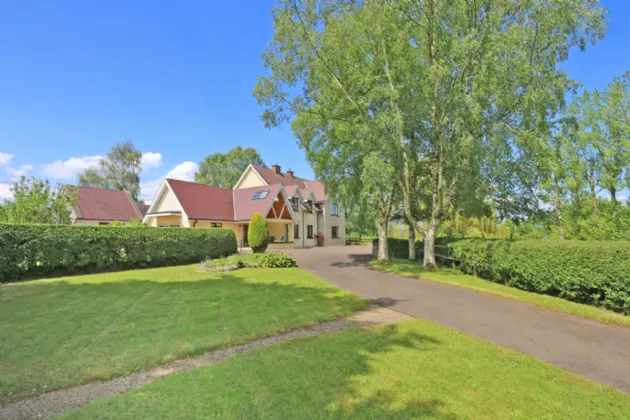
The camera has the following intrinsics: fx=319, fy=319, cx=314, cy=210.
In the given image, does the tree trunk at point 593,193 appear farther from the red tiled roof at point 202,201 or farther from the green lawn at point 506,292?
the red tiled roof at point 202,201

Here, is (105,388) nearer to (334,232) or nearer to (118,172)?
(334,232)

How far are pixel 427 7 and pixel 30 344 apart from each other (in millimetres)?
16190

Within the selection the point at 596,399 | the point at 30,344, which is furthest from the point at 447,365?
the point at 30,344

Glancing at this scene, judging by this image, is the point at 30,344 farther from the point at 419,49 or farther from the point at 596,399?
the point at 419,49

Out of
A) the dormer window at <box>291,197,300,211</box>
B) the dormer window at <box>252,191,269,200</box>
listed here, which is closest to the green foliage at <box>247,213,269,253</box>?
the dormer window at <box>252,191,269,200</box>

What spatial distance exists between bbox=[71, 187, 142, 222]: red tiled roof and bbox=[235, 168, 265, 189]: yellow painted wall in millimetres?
11268

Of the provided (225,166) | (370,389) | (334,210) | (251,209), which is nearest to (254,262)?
(370,389)

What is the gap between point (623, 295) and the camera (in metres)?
7.34

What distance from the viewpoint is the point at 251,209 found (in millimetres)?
28672

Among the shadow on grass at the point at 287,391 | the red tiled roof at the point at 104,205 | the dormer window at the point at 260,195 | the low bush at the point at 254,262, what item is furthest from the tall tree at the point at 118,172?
the shadow on grass at the point at 287,391

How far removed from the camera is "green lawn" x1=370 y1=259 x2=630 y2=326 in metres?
7.29

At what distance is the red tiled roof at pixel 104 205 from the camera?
28.4 m

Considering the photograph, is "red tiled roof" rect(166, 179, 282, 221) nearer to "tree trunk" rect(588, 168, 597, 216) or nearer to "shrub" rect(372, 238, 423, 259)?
"shrub" rect(372, 238, 423, 259)

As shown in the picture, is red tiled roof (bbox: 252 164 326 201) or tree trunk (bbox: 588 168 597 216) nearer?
tree trunk (bbox: 588 168 597 216)
